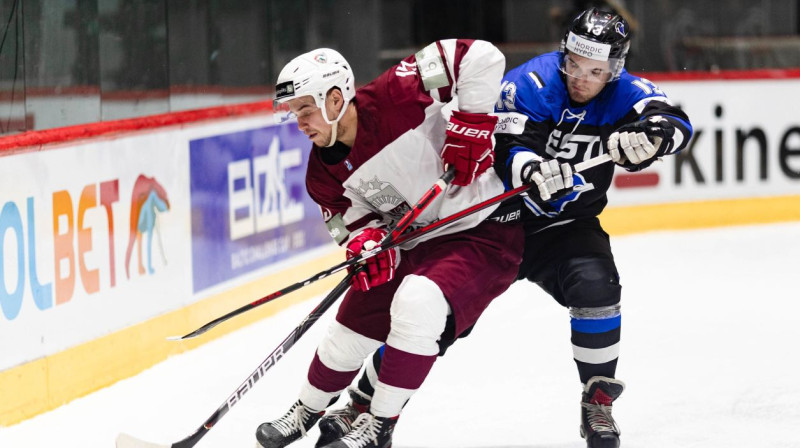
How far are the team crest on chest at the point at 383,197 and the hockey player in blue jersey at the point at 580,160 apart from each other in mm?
267

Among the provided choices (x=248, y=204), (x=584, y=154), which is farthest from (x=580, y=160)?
(x=248, y=204)

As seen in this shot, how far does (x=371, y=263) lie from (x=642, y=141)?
728mm

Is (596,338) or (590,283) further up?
(590,283)

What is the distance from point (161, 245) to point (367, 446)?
1.79 metres

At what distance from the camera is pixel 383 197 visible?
3133mm

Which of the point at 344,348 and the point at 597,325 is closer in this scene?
the point at 344,348

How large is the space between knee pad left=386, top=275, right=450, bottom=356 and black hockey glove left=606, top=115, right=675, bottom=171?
593mm

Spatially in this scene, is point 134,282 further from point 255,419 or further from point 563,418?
point 563,418

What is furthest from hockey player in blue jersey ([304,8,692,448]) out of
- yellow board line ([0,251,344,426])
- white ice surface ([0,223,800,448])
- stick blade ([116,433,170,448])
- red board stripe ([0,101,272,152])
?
red board stripe ([0,101,272,152])

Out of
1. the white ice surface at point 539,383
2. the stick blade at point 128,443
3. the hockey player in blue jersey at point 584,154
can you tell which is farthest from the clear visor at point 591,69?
the stick blade at point 128,443

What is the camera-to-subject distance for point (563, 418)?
141 inches

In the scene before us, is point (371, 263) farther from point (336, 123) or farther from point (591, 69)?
point (591, 69)

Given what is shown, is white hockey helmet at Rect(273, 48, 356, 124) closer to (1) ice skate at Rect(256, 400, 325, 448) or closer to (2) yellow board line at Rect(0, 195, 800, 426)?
(1) ice skate at Rect(256, 400, 325, 448)

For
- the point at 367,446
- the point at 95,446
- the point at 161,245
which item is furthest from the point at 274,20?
the point at 367,446
